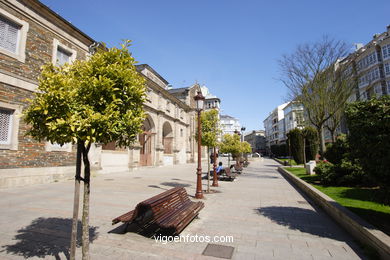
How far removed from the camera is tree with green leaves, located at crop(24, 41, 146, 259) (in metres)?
2.72

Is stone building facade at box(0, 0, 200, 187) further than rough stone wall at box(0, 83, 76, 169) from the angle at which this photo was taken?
Yes

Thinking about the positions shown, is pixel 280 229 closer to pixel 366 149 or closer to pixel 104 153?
pixel 366 149

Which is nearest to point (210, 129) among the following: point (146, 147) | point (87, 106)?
point (87, 106)

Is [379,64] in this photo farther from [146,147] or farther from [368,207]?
[368,207]

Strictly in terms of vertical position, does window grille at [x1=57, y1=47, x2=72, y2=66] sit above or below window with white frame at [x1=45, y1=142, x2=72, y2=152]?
above

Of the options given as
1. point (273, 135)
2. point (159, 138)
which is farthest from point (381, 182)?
point (273, 135)

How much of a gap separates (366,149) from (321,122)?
1348 cm

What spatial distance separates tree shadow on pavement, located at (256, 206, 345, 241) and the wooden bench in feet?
7.24

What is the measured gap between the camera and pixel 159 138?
83.1ft

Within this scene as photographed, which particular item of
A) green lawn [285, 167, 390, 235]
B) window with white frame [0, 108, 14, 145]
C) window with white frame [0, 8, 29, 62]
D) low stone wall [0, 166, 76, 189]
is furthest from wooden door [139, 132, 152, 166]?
green lawn [285, 167, 390, 235]

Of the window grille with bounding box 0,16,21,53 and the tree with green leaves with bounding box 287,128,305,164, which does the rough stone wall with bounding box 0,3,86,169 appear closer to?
the window grille with bounding box 0,16,21,53

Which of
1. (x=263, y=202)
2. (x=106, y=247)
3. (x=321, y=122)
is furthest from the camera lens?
(x=321, y=122)

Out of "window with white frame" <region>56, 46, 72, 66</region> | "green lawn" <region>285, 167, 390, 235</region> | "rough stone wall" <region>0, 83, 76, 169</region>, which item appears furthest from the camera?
"window with white frame" <region>56, 46, 72, 66</region>

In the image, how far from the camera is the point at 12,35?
33.4 feet
